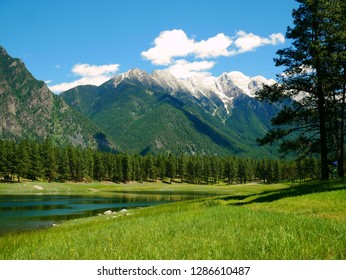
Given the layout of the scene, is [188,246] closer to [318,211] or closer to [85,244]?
[85,244]

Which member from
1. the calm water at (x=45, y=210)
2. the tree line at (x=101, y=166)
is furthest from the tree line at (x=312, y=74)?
the tree line at (x=101, y=166)

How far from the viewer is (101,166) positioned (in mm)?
162125

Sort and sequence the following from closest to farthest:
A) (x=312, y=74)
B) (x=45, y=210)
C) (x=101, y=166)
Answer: (x=312, y=74)
(x=45, y=210)
(x=101, y=166)

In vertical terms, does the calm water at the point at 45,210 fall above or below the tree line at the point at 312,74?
below

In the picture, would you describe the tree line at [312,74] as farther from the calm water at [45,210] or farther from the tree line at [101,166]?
the tree line at [101,166]

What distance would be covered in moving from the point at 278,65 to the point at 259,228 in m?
21.1

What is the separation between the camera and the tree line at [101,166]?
414 feet

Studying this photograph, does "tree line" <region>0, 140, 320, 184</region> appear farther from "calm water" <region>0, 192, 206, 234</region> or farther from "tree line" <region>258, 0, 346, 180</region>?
"tree line" <region>258, 0, 346, 180</region>

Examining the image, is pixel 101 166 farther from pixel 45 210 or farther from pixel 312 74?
pixel 312 74

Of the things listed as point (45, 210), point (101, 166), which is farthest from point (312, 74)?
point (101, 166)

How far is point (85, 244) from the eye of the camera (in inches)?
378

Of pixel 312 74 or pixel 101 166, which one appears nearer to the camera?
pixel 312 74
